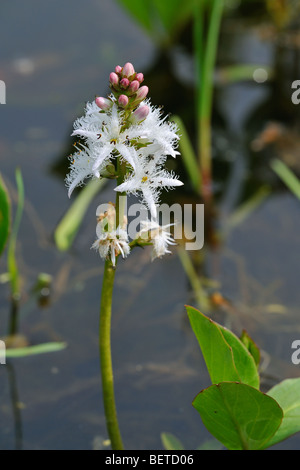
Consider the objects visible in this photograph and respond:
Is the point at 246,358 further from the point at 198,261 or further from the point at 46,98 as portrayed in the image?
the point at 46,98

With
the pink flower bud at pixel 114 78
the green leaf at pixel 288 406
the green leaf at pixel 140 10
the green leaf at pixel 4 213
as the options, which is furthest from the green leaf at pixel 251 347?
the green leaf at pixel 140 10

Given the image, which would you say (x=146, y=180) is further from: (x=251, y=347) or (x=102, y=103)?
(x=251, y=347)

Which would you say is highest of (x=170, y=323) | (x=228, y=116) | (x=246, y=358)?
(x=228, y=116)

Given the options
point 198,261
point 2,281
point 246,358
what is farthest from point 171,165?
point 246,358

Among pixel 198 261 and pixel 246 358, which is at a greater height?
pixel 198 261

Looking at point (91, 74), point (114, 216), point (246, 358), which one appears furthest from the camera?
point (91, 74)

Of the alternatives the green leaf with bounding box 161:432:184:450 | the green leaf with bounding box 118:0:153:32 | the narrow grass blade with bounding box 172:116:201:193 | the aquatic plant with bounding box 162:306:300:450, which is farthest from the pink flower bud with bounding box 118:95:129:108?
the green leaf with bounding box 118:0:153:32
